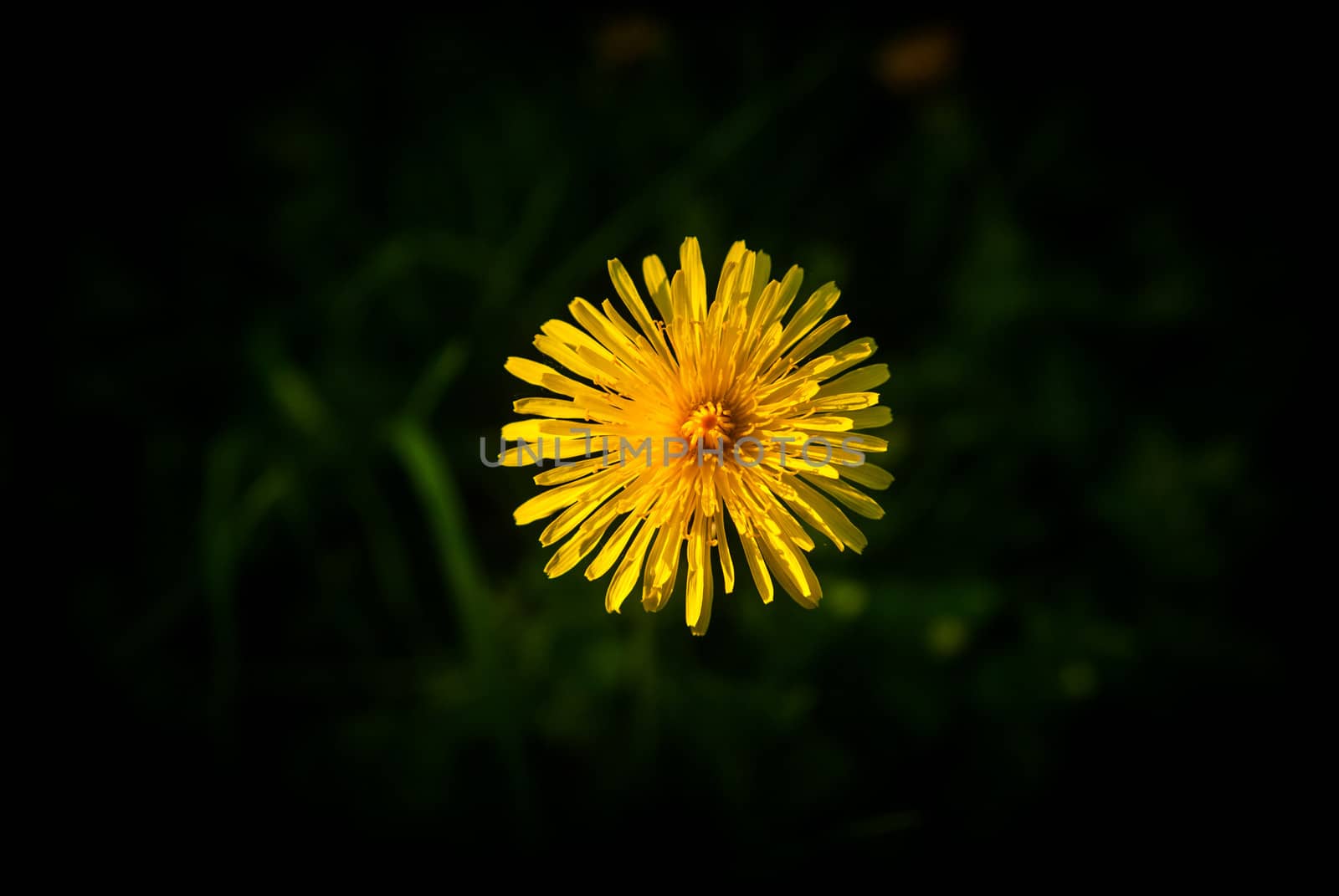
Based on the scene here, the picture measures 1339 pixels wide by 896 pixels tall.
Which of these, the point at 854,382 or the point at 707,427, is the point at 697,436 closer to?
the point at 707,427

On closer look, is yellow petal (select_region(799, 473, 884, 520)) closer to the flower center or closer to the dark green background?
the flower center

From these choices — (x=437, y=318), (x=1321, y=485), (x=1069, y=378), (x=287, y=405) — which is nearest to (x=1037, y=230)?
(x=1069, y=378)

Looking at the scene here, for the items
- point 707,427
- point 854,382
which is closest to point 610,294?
point 707,427

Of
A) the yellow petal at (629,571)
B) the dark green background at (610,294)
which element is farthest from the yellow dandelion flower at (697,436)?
the dark green background at (610,294)

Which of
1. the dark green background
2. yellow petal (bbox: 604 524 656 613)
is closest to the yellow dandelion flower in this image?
yellow petal (bbox: 604 524 656 613)

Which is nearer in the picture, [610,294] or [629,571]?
[629,571]

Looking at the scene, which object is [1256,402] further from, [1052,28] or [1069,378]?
[1052,28]
